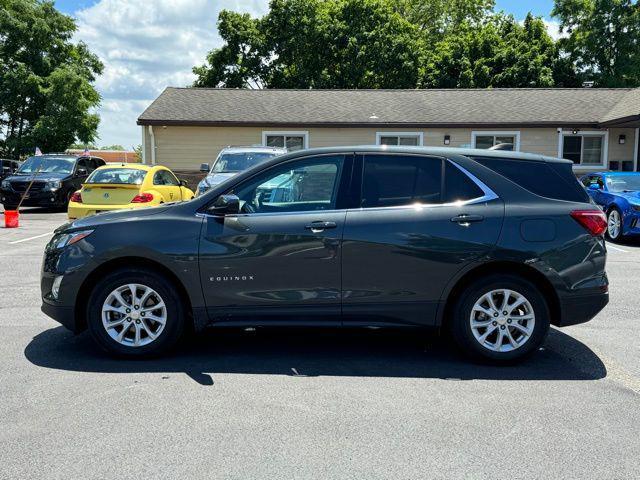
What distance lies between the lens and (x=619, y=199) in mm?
13078

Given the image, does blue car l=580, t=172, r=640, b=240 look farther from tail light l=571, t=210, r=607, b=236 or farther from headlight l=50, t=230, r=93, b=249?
headlight l=50, t=230, r=93, b=249

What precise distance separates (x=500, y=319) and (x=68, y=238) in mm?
3583

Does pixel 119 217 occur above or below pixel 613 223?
above

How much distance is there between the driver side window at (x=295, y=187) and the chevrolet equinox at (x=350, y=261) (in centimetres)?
1

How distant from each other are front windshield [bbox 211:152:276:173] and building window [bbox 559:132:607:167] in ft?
41.5

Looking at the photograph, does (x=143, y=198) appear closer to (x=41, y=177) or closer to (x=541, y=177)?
(x=41, y=177)

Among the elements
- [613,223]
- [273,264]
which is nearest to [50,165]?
[613,223]

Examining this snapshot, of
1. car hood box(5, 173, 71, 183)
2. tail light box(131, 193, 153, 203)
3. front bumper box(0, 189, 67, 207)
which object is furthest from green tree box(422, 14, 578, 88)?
tail light box(131, 193, 153, 203)

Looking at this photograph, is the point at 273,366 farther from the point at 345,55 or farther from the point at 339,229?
the point at 345,55

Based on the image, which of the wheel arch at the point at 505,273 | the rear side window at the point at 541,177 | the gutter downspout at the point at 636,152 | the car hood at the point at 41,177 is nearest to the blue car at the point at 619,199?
the gutter downspout at the point at 636,152

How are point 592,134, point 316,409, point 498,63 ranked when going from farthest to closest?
point 498,63 < point 592,134 < point 316,409

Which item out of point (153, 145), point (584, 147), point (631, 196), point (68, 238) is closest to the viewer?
point (68, 238)

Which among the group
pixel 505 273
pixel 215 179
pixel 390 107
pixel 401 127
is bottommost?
pixel 505 273

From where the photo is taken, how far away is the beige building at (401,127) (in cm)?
2202
